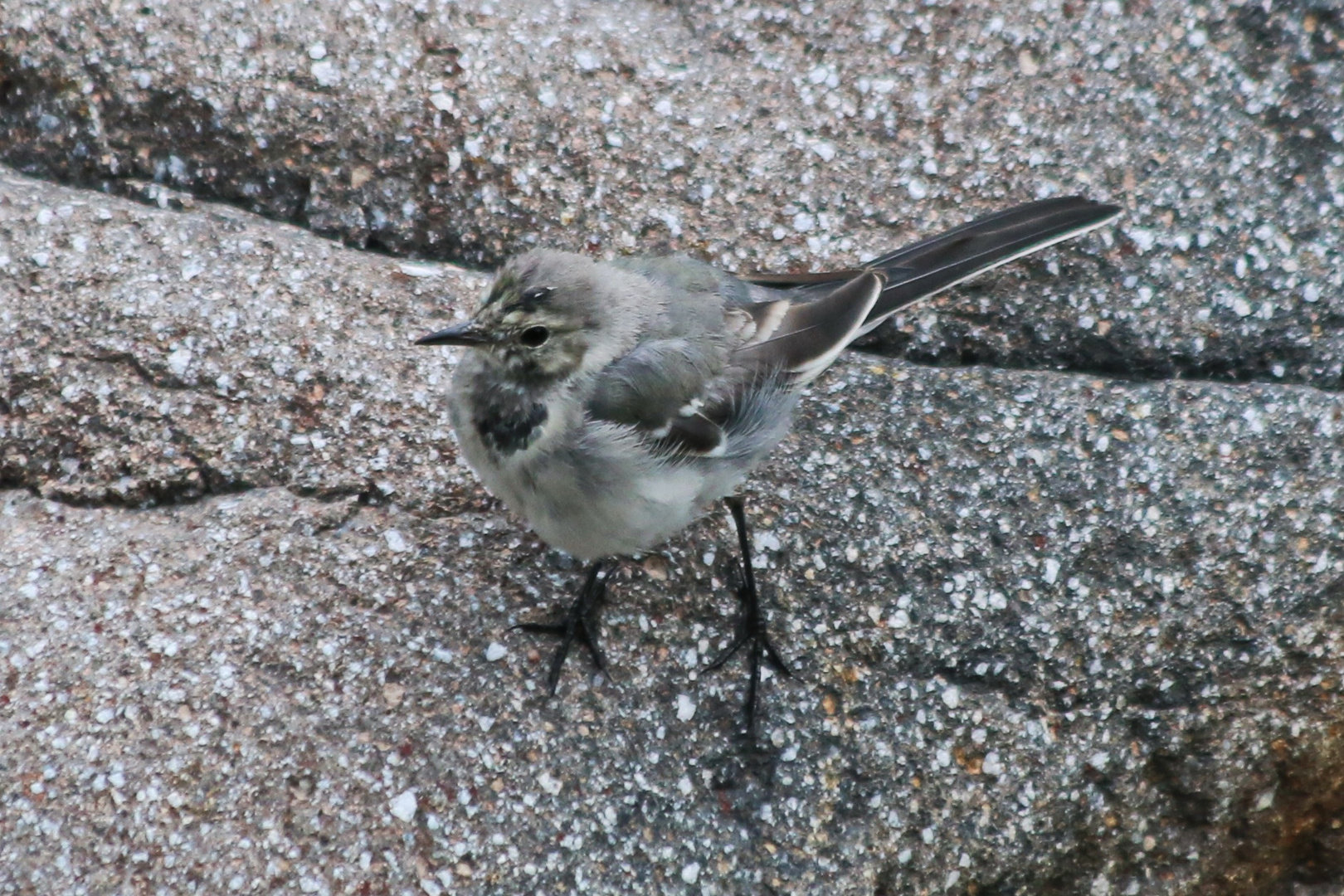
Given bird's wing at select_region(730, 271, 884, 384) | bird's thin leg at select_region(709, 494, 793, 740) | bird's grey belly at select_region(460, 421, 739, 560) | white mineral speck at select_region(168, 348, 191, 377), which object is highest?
bird's wing at select_region(730, 271, 884, 384)

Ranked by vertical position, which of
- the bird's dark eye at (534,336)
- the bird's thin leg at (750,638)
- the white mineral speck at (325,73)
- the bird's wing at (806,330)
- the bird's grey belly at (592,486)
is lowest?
the bird's thin leg at (750,638)

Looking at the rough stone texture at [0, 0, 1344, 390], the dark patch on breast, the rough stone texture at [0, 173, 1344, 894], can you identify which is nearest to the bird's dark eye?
the dark patch on breast

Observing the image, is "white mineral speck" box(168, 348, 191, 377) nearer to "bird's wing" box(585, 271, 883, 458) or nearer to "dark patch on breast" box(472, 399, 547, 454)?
"dark patch on breast" box(472, 399, 547, 454)

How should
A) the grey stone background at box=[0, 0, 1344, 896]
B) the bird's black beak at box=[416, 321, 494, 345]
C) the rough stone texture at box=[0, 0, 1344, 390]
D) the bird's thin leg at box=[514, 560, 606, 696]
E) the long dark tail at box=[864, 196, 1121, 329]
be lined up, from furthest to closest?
the rough stone texture at box=[0, 0, 1344, 390], the long dark tail at box=[864, 196, 1121, 329], the bird's thin leg at box=[514, 560, 606, 696], the grey stone background at box=[0, 0, 1344, 896], the bird's black beak at box=[416, 321, 494, 345]

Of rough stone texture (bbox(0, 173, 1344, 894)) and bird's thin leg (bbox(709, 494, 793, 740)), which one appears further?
bird's thin leg (bbox(709, 494, 793, 740))

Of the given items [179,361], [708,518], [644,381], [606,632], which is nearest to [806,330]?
[644,381]

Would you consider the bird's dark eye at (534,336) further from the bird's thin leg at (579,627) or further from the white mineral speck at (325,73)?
the white mineral speck at (325,73)

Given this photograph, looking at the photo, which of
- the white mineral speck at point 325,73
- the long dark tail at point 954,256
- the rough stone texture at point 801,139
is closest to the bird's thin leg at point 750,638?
the long dark tail at point 954,256

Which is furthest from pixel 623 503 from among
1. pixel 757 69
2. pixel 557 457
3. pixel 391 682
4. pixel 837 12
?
pixel 837 12
